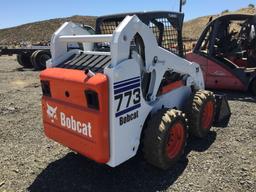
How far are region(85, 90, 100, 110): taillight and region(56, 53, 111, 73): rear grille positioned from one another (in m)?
0.33

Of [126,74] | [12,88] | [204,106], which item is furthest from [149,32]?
[12,88]

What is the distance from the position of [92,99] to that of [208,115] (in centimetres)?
258

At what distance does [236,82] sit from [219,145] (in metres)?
4.11

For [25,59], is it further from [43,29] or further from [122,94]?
[43,29]

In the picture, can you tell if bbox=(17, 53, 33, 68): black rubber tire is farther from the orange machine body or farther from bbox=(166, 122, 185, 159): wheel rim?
bbox=(166, 122, 185, 159): wheel rim

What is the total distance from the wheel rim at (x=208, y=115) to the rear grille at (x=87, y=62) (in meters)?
2.11

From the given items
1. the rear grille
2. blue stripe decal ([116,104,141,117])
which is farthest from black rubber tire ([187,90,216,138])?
the rear grille

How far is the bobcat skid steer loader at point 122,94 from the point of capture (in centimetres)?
403

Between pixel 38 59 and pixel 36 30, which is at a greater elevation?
pixel 38 59

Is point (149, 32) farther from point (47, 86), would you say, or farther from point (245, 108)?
point (245, 108)

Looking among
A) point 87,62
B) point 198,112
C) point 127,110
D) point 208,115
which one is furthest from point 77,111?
point 208,115

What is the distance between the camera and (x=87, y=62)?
4.61 m

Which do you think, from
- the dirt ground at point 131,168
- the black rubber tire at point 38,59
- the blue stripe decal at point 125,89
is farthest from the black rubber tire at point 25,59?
the blue stripe decal at point 125,89

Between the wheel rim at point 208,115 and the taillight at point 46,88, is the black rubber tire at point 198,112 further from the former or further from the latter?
the taillight at point 46,88
